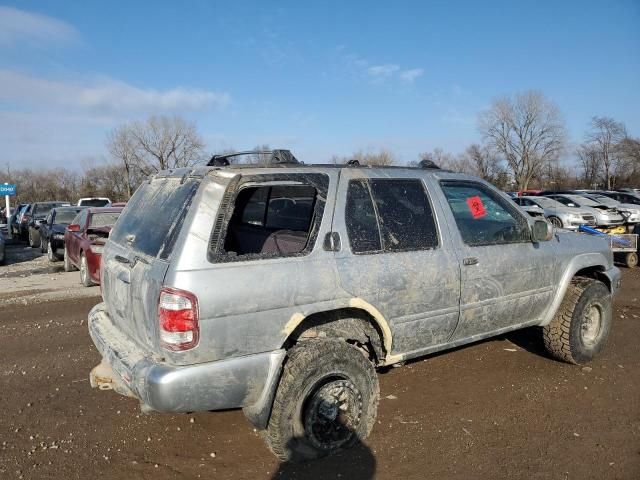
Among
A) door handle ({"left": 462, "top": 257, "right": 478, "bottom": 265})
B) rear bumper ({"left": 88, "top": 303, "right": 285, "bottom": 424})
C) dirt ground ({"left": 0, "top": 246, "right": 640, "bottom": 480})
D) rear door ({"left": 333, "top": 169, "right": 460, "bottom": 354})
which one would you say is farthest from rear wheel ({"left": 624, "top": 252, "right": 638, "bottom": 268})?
rear bumper ({"left": 88, "top": 303, "right": 285, "bottom": 424})

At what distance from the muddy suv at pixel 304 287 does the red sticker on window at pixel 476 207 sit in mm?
18

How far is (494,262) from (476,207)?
501 mm

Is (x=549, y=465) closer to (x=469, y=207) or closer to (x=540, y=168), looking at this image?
(x=469, y=207)

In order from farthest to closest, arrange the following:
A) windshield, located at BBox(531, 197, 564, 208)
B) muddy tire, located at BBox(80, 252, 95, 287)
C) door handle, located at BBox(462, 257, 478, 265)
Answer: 1. windshield, located at BBox(531, 197, 564, 208)
2. muddy tire, located at BBox(80, 252, 95, 287)
3. door handle, located at BBox(462, 257, 478, 265)

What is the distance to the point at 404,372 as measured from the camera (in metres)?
4.86

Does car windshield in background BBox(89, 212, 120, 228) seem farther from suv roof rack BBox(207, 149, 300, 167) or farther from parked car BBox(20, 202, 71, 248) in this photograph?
parked car BBox(20, 202, 71, 248)

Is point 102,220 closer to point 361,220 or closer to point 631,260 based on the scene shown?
point 361,220

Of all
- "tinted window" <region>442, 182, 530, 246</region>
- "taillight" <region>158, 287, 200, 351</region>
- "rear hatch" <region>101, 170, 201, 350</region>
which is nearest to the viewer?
"taillight" <region>158, 287, 200, 351</region>

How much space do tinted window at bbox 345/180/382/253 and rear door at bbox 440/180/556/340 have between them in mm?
787

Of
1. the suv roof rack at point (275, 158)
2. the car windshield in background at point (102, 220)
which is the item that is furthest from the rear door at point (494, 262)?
the car windshield in background at point (102, 220)

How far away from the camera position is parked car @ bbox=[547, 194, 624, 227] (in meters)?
16.2

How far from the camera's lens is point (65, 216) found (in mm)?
14281

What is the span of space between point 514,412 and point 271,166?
8.95ft

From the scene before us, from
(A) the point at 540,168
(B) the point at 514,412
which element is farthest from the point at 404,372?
(A) the point at 540,168
